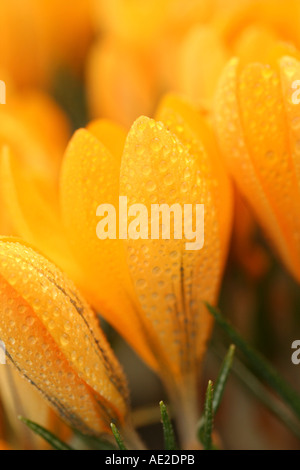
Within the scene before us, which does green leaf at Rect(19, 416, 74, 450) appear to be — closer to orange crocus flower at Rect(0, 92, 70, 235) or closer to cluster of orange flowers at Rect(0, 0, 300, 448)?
cluster of orange flowers at Rect(0, 0, 300, 448)

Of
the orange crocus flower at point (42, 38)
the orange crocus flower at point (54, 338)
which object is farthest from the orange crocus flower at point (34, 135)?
the orange crocus flower at point (54, 338)

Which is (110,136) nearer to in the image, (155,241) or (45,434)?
(155,241)

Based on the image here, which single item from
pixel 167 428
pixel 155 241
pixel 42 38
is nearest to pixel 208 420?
pixel 167 428

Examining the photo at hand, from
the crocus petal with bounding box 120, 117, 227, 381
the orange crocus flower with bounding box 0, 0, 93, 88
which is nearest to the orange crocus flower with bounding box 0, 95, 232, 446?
the crocus petal with bounding box 120, 117, 227, 381

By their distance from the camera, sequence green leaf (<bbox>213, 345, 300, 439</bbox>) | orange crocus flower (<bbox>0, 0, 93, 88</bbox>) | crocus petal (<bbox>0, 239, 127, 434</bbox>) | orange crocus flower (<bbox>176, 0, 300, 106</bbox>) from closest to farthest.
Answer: crocus petal (<bbox>0, 239, 127, 434</bbox>) → green leaf (<bbox>213, 345, 300, 439</bbox>) → orange crocus flower (<bbox>176, 0, 300, 106</bbox>) → orange crocus flower (<bbox>0, 0, 93, 88</bbox>)

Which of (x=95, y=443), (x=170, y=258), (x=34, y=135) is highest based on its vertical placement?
(x=34, y=135)

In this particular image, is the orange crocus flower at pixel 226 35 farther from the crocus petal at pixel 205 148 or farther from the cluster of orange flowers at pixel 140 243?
the crocus petal at pixel 205 148
